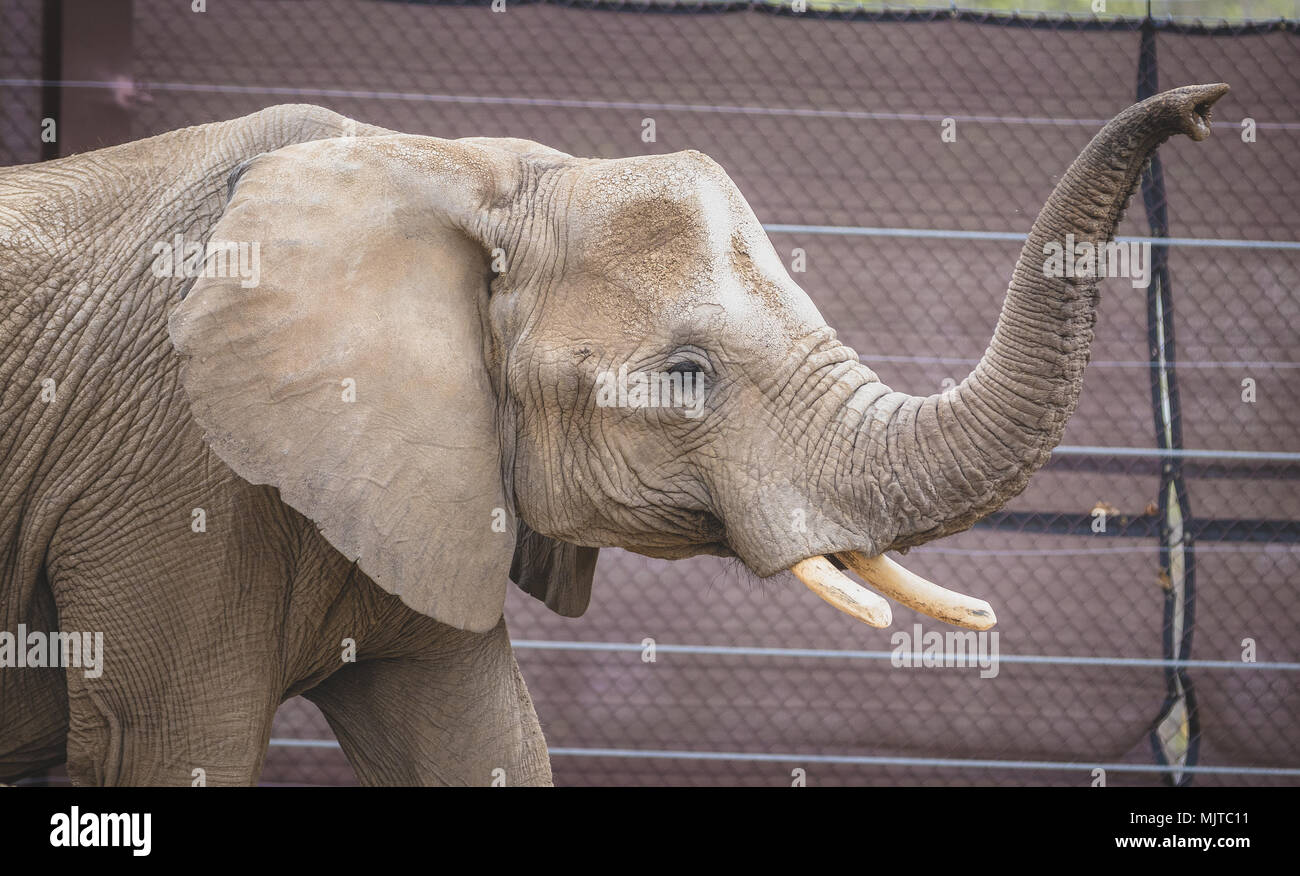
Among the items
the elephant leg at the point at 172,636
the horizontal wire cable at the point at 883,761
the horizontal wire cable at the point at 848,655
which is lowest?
the horizontal wire cable at the point at 883,761

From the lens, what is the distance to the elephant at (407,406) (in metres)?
2.50

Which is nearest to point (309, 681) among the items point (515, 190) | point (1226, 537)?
point (515, 190)

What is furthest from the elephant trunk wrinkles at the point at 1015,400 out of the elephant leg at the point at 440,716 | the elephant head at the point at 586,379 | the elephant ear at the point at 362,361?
the elephant leg at the point at 440,716

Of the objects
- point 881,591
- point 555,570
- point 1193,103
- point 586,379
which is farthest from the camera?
point 555,570

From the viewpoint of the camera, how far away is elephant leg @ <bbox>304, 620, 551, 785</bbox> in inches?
123

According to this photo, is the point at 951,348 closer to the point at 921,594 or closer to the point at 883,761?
the point at 883,761

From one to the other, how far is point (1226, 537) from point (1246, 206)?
1187 mm

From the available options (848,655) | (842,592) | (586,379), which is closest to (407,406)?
(586,379)

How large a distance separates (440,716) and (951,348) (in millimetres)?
2532

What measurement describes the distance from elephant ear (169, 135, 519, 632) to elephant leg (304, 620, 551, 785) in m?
0.51

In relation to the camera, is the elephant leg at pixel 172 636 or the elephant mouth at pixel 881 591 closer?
the elephant mouth at pixel 881 591

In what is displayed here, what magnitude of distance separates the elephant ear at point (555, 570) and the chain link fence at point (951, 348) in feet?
5.75

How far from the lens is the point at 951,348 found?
193 inches

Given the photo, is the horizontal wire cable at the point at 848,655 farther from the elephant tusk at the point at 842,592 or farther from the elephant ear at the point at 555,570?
the elephant tusk at the point at 842,592
